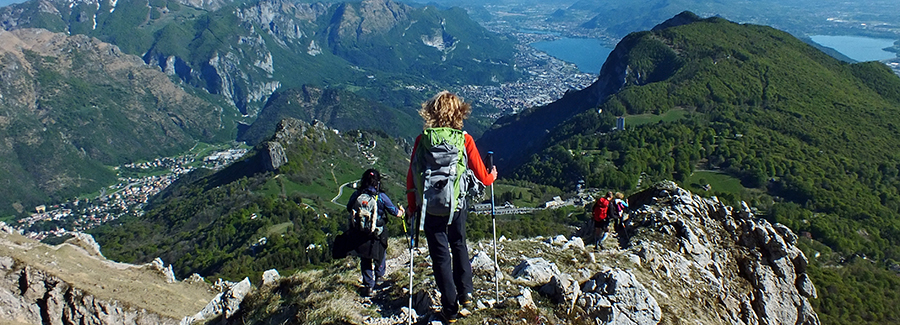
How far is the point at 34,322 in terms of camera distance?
87.7 ft

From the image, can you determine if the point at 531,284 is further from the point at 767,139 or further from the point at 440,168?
the point at 767,139

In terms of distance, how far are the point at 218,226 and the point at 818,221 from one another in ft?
296

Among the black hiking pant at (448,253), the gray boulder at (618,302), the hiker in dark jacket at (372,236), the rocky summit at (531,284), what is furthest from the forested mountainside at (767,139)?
the black hiking pant at (448,253)

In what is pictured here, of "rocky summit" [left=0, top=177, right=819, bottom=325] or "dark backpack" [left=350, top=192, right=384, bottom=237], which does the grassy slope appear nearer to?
"rocky summit" [left=0, top=177, right=819, bottom=325]

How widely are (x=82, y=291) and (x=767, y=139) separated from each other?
10502cm

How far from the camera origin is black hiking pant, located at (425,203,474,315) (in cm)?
845

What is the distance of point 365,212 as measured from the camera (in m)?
10.2

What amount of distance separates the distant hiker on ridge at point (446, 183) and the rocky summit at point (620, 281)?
852mm

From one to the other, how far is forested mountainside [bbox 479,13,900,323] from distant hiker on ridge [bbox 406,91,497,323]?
30.8 m

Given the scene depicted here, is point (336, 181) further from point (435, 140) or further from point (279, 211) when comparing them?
point (435, 140)

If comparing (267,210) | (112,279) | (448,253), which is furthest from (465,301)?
(267,210)

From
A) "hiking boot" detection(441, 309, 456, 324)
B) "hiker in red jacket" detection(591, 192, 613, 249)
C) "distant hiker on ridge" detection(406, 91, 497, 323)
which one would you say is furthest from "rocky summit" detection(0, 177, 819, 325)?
"distant hiker on ridge" detection(406, 91, 497, 323)

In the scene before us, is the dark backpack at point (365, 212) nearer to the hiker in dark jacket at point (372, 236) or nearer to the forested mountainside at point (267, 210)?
the hiker in dark jacket at point (372, 236)

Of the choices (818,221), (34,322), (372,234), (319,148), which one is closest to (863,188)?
(818,221)
